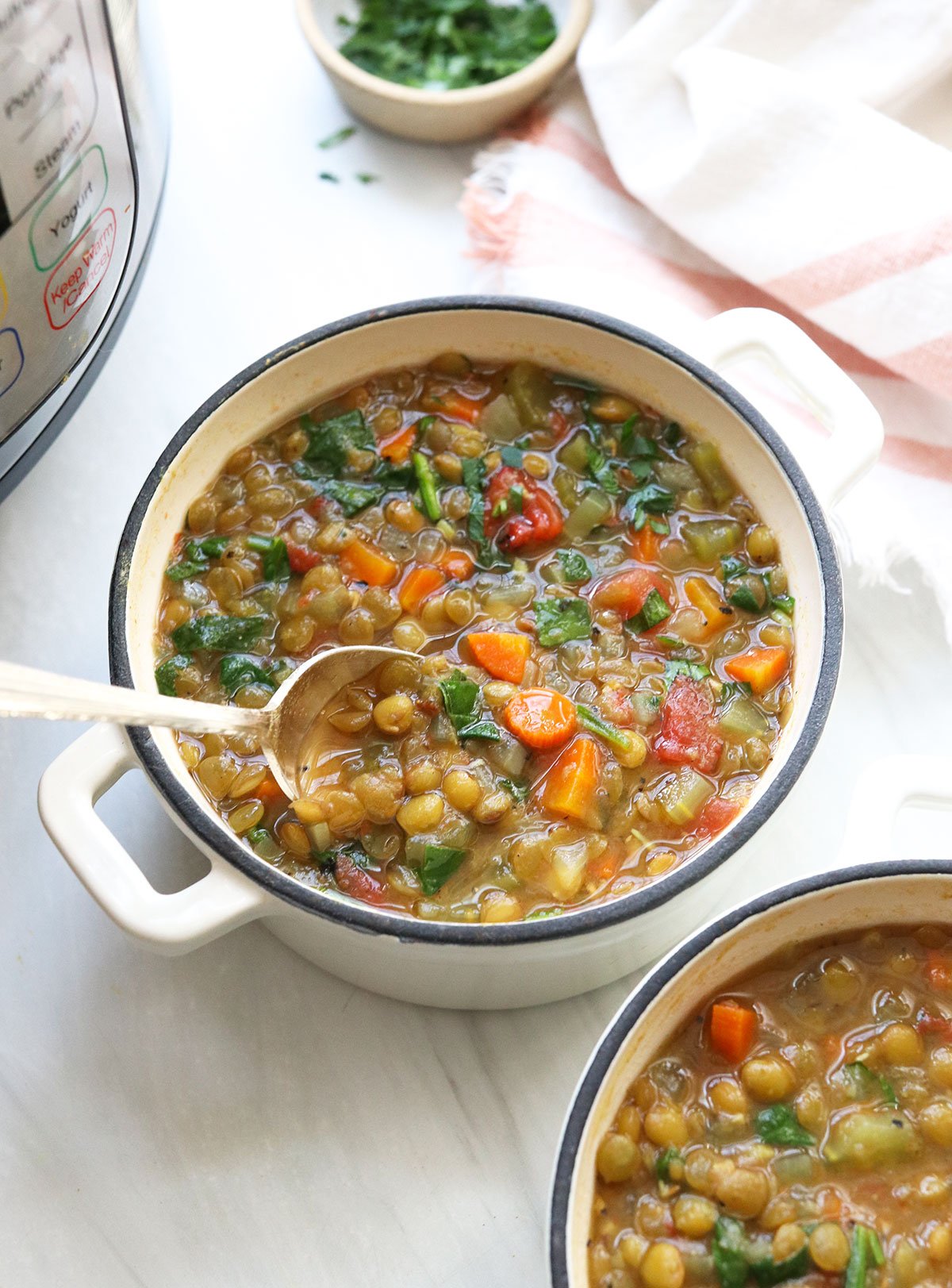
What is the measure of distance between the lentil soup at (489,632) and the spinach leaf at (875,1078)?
1.30ft

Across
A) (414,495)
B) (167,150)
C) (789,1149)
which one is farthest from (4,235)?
(789,1149)

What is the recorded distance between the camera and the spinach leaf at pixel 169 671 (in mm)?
2258

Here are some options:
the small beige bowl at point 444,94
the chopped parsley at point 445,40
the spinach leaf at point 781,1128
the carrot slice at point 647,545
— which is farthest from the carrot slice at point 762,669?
the chopped parsley at point 445,40

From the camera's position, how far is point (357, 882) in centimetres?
215

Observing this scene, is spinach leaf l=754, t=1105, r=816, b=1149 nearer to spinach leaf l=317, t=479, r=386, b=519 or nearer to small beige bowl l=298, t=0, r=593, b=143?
spinach leaf l=317, t=479, r=386, b=519

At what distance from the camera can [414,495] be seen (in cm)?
246

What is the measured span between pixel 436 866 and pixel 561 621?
48 cm

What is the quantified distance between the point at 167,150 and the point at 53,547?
805 mm

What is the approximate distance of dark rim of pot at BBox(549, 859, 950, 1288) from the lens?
5.52 ft

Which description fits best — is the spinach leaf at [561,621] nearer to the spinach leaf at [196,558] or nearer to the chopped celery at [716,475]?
the chopped celery at [716,475]

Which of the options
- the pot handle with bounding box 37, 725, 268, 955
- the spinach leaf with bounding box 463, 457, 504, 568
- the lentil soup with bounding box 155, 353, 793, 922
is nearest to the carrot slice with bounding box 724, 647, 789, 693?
the lentil soup with bounding box 155, 353, 793, 922

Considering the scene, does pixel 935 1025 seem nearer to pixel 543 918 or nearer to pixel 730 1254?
pixel 730 1254

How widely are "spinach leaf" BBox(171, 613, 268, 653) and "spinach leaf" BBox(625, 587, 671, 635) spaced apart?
2.15ft

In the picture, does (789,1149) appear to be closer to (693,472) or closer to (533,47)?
(693,472)
